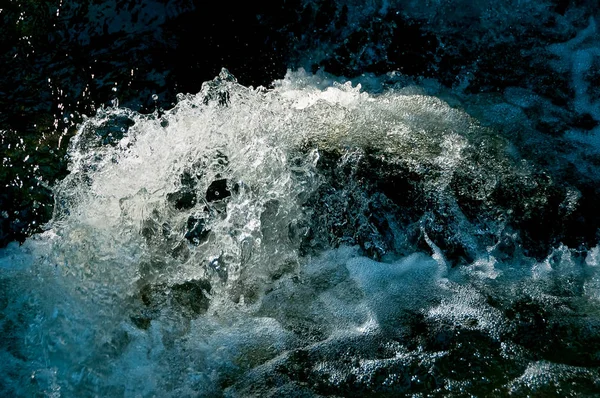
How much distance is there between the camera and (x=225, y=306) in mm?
3131

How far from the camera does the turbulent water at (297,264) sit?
279 cm

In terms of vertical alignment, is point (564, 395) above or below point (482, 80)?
below

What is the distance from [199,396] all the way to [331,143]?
1.79 meters

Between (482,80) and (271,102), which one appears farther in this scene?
(482,80)

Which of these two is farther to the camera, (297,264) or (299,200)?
(299,200)

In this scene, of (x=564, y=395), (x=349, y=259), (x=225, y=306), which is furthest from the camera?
(x=349, y=259)

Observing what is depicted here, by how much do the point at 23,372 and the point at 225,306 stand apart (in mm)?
997

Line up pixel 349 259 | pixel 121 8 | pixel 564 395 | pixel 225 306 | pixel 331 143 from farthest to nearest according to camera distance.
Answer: pixel 121 8 → pixel 331 143 → pixel 349 259 → pixel 225 306 → pixel 564 395

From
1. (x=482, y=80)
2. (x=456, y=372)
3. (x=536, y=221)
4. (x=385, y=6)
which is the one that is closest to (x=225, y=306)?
(x=456, y=372)

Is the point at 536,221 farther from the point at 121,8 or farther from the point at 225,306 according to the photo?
the point at 121,8

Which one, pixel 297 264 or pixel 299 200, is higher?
pixel 299 200

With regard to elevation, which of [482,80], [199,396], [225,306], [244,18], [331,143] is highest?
[244,18]

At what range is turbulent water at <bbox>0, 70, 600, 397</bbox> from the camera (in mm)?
2785

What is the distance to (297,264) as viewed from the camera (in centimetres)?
334
